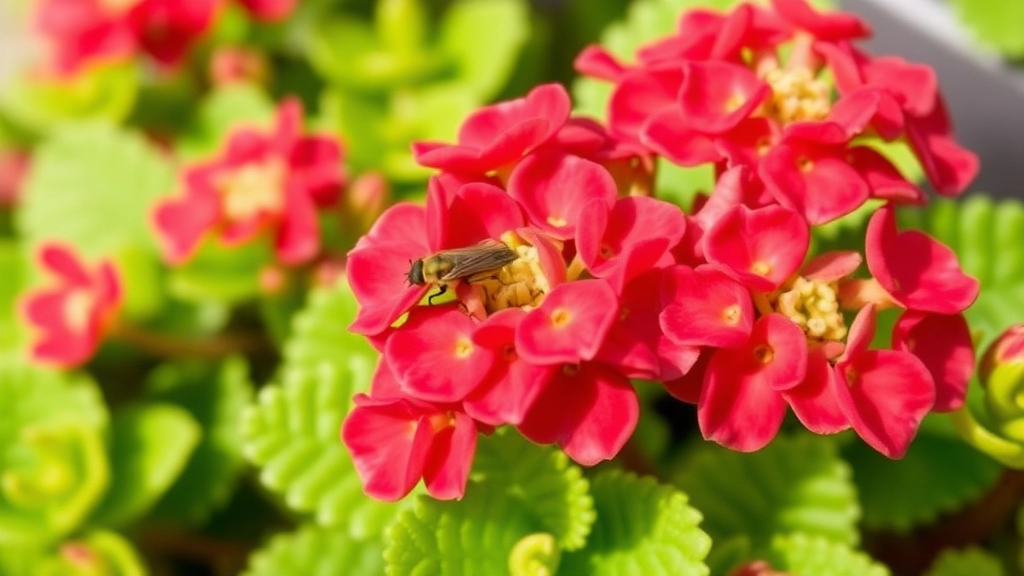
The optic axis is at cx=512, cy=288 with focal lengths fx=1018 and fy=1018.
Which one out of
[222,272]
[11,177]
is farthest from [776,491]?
[11,177]

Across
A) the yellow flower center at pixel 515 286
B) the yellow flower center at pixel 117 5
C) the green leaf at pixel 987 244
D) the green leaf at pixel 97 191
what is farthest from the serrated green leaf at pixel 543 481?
the yellow flower center at pixel 117 5

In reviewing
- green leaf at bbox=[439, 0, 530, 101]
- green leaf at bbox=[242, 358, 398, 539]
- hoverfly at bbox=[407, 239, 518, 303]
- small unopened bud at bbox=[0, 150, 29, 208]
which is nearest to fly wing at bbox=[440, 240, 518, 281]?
hoverfly at bbox=[407, 239, 518, 303]

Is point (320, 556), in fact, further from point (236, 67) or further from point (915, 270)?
point (236, 67)

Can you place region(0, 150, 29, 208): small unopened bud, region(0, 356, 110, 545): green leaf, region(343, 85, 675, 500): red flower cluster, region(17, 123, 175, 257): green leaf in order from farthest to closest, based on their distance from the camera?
region(0, 150, 29, 208): small unopened bud, region(17, 123, 175, 257): green leaf, region(0, 356, 110, 545): green leaf, region(343, 85, 675, 500): red flower cluster

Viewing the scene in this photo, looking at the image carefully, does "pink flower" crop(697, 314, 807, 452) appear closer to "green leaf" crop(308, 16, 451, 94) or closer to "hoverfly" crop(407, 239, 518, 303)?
"hoverfly" crop(407, 239, 518, 303)

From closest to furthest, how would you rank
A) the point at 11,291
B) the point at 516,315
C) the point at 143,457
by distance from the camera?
1. the point at 516,315
2. the point at 143,457
3. the point at 11,291

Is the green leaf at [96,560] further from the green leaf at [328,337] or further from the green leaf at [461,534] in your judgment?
the green leaf at [461,534]

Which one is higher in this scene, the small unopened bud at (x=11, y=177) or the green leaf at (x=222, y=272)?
the green leaf at (x=222, y=272)
